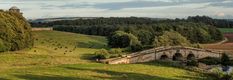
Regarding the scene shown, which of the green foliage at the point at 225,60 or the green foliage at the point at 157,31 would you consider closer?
the green foliage at the point at 225,60

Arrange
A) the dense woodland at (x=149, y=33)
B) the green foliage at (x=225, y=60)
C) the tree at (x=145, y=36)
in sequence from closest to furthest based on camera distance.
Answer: the green foliage at (x=225, y=60)
the dense woodland at (x=149, y=33)
the tree at (x=145, y=36)

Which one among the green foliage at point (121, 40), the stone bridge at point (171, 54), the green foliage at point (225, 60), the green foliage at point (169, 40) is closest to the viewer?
the green foliage at point (225, 60)

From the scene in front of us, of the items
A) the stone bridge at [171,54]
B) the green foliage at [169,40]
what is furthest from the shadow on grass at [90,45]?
the stone bridge at [171,54]

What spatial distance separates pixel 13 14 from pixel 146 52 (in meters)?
19.1

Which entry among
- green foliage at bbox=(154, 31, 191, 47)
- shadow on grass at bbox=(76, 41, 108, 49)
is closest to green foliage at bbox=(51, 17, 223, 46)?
green foliage at bbox=(154, 31, 191, 47)

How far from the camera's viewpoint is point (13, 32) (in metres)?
70.6

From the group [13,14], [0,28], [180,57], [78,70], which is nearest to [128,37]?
[180,57]

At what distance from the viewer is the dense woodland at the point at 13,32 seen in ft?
221

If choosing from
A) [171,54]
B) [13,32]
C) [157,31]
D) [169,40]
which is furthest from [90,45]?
[13,32]

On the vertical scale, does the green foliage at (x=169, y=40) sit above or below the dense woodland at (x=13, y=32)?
below

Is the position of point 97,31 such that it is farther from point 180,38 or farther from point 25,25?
point 25,25

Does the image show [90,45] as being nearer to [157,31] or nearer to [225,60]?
[157,31]

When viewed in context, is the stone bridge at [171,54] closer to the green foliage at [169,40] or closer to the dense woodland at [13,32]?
the dense woodland at [13,32]

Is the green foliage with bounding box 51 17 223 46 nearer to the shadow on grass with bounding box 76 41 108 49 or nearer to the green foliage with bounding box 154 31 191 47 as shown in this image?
the green foliage with bounding box 154 31 191 47
